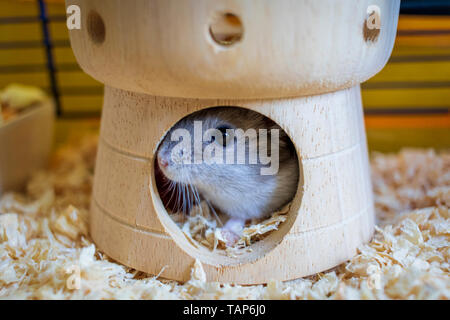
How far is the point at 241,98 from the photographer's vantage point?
4.11 feet

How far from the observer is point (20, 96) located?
2361mm

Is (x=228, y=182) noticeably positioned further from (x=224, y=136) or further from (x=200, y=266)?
(x=200, y=266)

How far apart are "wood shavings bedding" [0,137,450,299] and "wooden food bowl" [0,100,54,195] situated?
166 mm

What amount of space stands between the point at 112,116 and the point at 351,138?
77 centimetres

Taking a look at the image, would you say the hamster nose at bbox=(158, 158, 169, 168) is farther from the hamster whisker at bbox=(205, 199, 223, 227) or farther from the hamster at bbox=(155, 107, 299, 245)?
the hamster whisker at bbox=(205, 199, 223, 227)

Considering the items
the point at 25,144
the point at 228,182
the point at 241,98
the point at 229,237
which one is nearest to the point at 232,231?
the point at 229,237

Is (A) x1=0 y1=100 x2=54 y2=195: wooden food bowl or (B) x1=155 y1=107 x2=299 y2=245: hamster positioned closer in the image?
(B) x1=155 y1=107 x2=299 y2=245: hamster

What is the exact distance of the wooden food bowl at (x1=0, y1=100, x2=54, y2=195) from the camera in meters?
2.06

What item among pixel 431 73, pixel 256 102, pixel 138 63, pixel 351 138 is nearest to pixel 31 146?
pixel 138 63

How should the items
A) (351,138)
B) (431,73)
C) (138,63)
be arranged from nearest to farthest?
(138,63) < (351,138) < (431,73)

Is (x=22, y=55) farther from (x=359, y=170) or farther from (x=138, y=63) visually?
(x=359, y=170)

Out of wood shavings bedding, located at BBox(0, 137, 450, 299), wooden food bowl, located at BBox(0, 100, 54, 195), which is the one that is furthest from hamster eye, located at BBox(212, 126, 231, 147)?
wooden food bowl, located at BBox(0, 100, 54, 195)

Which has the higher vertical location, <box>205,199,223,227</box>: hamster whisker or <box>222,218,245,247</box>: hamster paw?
<box>205,199,223,227</box>: hamster whisker
